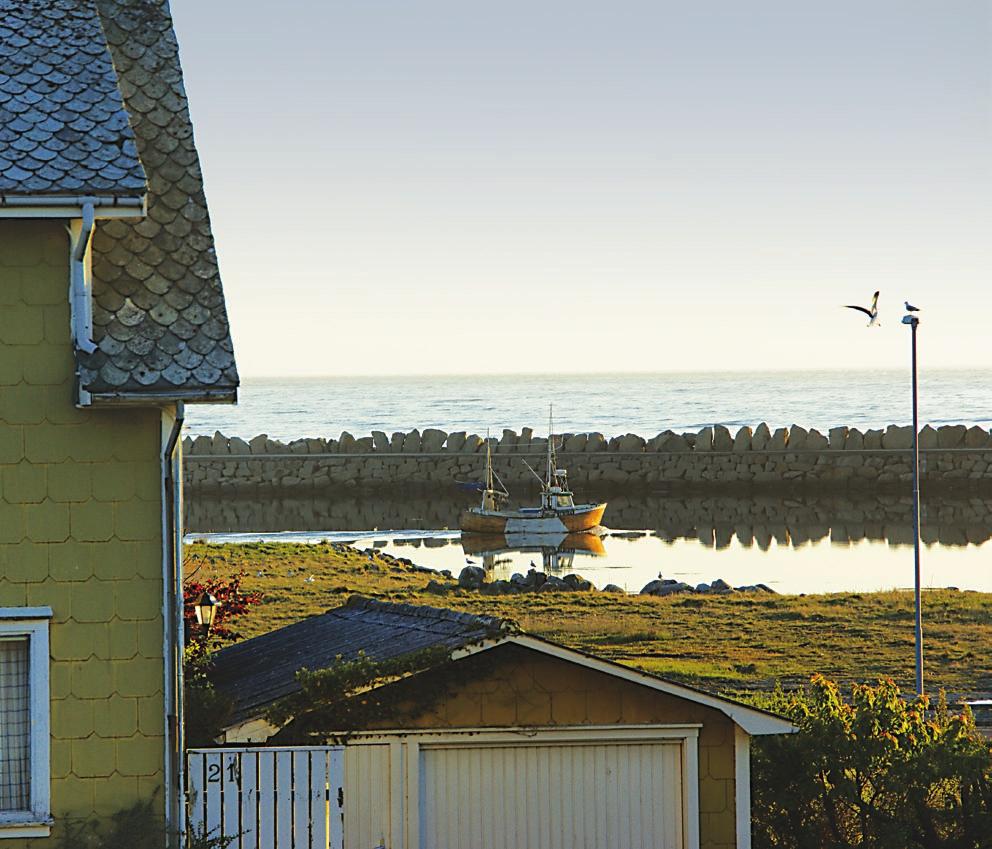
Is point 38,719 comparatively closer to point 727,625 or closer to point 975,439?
point 727,625

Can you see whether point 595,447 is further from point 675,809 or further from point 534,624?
point 675,809

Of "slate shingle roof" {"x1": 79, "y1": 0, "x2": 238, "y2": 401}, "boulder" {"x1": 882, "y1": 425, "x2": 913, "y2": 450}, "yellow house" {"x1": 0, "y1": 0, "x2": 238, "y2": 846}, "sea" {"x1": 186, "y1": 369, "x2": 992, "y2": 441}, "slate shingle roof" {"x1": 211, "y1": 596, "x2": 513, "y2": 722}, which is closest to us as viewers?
"slate shingle roof" {"x1": 79, "y1": 0, "x2": 238, "y2": 401}

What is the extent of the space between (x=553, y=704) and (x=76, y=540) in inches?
165

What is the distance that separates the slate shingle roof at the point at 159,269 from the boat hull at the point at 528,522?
42399 mm

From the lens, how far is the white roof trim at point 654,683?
37.5ft

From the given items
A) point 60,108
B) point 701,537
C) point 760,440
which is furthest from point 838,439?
point 60,108

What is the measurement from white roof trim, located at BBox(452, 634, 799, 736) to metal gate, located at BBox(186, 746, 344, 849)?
59.5 inches

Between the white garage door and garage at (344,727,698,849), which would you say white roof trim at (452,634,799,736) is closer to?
garage at (344,727,698,849)

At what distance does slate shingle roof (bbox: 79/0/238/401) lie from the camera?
8.88 metres

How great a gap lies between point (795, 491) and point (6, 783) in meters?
65.2

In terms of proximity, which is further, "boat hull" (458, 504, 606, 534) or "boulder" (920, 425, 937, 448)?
"boulder" (920, 425, 937, 448)

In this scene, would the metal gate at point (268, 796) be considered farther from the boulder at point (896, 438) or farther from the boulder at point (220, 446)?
the boulder at point (220, 446)

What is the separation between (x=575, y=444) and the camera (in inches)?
3194

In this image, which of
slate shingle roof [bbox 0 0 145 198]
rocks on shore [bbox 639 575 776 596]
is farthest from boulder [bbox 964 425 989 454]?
slate shingle roof [bbox 0 0 145 198]
